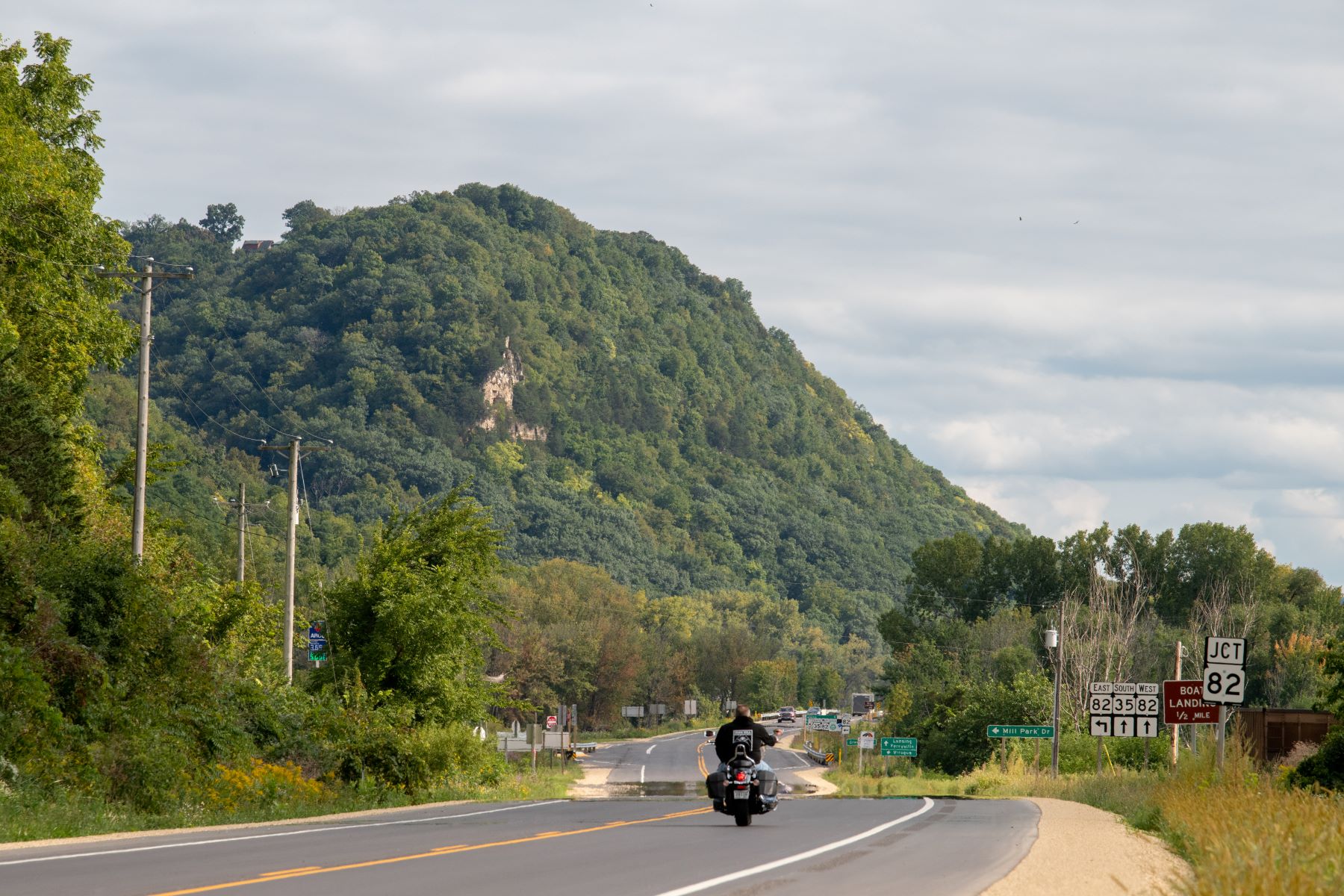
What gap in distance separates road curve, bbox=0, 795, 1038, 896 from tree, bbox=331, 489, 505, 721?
543 inches

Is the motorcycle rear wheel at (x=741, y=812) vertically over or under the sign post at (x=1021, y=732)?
over

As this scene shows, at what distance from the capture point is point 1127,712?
3612 cm

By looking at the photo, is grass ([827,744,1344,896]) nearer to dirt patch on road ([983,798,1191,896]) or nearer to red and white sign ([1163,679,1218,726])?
dirt patch on road ([983,798,1191,896])

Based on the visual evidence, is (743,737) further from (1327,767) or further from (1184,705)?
(1184,705)

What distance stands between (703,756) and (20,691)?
77885 millimetres

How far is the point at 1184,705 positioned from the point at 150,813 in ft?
61.3

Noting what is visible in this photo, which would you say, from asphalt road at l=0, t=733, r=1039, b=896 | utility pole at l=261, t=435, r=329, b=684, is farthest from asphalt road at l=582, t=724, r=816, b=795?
asphalt road at l=0, t=733, r=1039, b=896

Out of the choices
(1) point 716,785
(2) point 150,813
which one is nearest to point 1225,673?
(1) point 716,785

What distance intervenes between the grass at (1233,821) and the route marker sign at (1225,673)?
1160 mm

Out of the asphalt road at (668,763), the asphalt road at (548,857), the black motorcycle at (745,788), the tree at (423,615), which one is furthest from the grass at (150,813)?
the asphalt road at (668,763)

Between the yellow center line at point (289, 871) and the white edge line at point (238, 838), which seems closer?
the yellow center line at point (289, 871)

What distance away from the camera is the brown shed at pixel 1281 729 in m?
37.0

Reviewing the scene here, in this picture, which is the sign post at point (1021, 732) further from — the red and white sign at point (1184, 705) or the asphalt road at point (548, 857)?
the asphalt road at point (548, 857)

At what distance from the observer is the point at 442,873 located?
1352 cm
